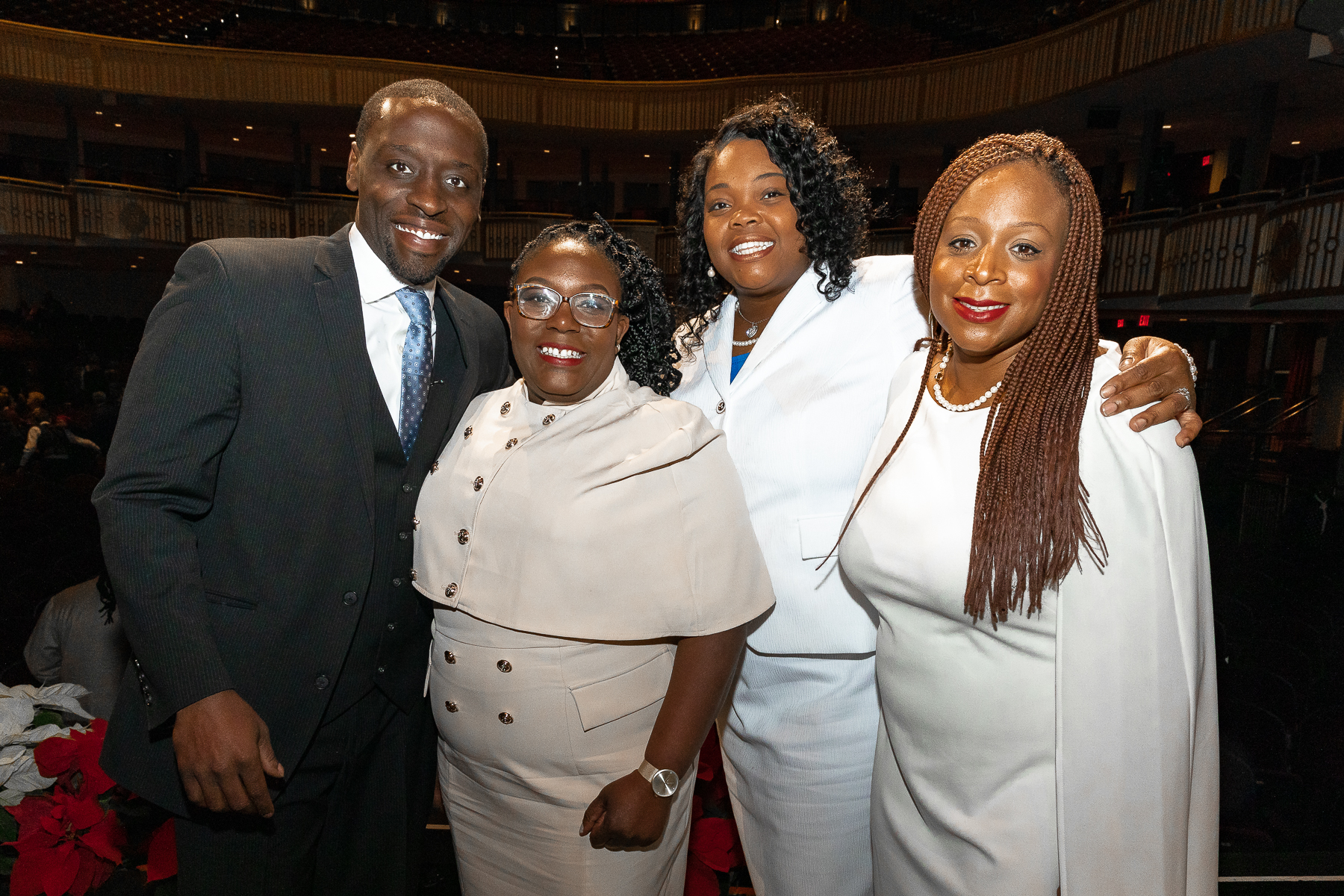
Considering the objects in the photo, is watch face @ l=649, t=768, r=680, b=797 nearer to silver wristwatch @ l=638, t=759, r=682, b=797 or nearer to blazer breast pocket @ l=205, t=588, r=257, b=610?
silver wristwatch @ l=638, t=759, r=682, b=797

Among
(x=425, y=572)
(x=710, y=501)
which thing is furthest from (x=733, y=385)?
(x=425, y=572)

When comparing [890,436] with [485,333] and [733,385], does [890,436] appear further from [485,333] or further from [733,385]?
[485,333]

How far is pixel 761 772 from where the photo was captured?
74.8 inches

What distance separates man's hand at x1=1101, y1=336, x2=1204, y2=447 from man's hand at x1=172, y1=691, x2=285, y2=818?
59.2 inches

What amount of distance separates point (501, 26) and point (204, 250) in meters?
17.4

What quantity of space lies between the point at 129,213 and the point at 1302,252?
601 inches

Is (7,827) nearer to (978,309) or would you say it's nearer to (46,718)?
(46,718)

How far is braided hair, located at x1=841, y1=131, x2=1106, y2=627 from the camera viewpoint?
1.29 m

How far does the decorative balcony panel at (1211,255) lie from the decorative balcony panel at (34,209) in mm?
15237

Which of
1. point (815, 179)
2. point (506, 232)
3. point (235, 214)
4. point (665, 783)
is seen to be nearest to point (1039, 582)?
point (665, 783)

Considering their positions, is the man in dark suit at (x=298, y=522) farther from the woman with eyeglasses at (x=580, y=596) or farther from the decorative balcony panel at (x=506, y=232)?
the decorative balcony panel at (x=506, y=232)

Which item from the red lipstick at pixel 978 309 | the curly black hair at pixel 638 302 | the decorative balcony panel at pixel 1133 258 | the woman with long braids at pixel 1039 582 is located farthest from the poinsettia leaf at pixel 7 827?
the decorative balcony panel at pixel 1133 258

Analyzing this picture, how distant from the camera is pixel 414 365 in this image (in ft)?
5.80

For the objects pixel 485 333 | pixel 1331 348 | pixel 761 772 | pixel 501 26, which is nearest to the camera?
pixel 761 772
